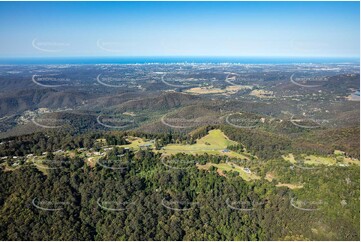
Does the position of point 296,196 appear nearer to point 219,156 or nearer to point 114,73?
point 219,156

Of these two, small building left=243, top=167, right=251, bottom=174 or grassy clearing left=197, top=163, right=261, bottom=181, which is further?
small building left=243, top=167, right=251, bottom=174

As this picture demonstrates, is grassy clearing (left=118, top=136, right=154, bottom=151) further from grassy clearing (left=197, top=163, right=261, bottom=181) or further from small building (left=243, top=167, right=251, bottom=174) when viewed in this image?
small building (left=243, top=167, right=251, bottom=174)

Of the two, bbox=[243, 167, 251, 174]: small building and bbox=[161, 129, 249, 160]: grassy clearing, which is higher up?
bbox=[161, 129, 249, 160]: grassy clearing

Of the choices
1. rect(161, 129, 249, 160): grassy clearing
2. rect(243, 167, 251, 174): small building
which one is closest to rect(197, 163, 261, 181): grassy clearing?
rect(243, 167, 251, 174): small building

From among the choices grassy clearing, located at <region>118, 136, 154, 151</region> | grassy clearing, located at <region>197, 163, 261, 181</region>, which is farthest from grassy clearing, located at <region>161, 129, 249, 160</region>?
grassy clearing, located at <region>118, 136, 154, 151</region>

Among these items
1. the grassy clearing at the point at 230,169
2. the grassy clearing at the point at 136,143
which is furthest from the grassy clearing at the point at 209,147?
the grassy clearing at the point at 136,143

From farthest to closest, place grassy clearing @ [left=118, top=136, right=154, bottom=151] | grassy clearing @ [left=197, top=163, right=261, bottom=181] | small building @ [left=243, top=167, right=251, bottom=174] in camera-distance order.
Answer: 1. grassy clearing @ [left=118, top=136, right=154, bottom=151]
2. small building @ [left=243, top=167, right=251, bottom=174]
3. grassy clearing @ [left=197, top=163, right=261, bottom=181]

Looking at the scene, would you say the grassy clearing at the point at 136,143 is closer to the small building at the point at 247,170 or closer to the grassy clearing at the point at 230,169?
the grassy clearing at the point at 230,169

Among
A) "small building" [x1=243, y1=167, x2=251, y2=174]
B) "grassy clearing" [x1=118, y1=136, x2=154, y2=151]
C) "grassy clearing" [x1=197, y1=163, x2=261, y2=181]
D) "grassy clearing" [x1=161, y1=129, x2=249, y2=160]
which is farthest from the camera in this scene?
"grassy clearing" [x1=118, y1=136, x2=154, y2=151]

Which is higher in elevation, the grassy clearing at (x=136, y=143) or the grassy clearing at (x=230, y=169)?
the grassy clearing at (x=136, y=143)

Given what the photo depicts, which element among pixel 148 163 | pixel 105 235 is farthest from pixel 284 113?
pixel 105 235

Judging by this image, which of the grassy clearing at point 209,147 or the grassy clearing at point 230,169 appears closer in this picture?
the grassy clearing at point 230,169
